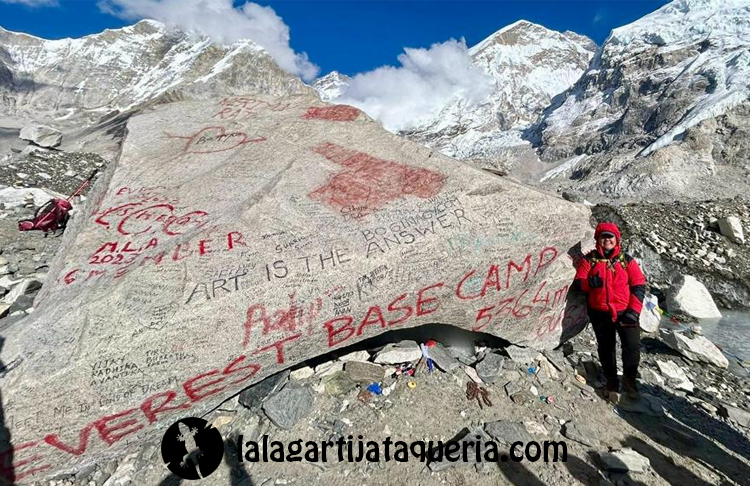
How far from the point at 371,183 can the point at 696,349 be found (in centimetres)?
642

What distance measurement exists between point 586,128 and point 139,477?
123m

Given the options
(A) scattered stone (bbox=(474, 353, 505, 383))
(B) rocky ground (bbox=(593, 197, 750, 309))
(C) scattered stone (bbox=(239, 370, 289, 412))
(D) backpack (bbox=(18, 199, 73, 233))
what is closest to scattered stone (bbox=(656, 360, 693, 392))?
(A) scattered stone (bbox=(474, 353, 505, 383))

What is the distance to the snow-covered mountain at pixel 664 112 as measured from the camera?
114 feet

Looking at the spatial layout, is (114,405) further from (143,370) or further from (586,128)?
(586,128)

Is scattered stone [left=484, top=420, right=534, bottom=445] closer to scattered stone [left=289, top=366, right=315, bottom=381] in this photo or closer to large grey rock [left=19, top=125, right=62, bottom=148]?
scattered stone [left=289, top=366, right=315, bottom=381]

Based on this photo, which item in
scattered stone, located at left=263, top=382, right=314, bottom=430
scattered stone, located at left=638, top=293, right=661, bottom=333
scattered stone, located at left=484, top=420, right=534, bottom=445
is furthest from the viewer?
scattered stone, located at left=638, top=293, right=661, bottom=333

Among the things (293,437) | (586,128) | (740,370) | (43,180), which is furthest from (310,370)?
(586,128)

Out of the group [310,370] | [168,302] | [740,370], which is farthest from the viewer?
[740,370]

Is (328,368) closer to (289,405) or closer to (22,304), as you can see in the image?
(289,405)

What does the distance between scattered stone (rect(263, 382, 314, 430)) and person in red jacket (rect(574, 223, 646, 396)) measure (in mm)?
3928

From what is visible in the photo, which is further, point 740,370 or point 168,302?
point 740,370

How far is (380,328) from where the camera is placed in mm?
4562

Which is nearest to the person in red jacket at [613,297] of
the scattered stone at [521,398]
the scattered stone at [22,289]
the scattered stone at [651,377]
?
the scattered stone at [651,377]

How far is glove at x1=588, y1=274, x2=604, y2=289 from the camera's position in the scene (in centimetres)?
484
